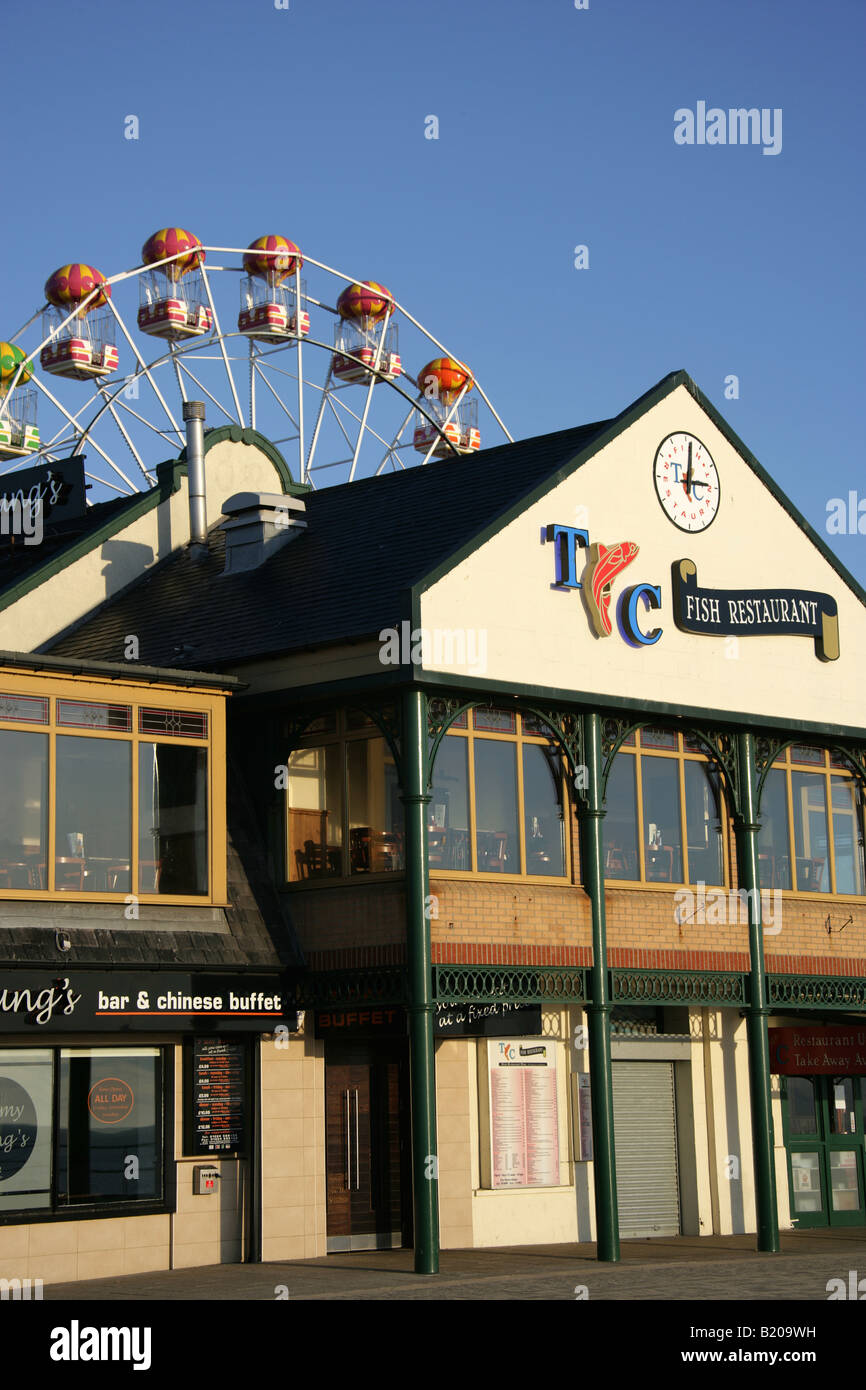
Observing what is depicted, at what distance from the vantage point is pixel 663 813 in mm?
25859

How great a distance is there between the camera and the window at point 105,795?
21391mm

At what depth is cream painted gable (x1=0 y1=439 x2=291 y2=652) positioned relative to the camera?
89.7 feet

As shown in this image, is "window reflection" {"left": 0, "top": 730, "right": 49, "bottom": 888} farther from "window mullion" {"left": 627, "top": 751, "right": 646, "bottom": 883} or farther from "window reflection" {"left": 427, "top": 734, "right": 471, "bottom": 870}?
"window mullion" {"left": 627, "top": 751, "right": 646, "bottom": 883}

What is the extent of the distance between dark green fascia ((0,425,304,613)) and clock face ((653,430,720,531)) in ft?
22.7

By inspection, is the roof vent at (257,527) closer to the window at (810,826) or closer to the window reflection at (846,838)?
the window at (810,826)

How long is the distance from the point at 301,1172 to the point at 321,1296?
4141 mm

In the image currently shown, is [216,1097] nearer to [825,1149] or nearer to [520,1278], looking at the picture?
[520,1278]

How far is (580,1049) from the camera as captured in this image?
1073 inches

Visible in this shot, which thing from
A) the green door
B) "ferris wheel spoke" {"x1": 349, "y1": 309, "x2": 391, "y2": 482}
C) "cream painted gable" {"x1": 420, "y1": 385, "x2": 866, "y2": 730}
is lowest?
the green door

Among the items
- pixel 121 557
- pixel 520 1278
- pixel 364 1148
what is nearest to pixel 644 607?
pixel 364 1148

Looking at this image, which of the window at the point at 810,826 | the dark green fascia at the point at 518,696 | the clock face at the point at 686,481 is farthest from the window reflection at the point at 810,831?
the clock face at the point at 686,481

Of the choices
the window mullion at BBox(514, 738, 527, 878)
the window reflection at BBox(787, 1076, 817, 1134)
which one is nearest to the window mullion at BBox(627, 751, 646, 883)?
the window mullion at BBox(514, 738, 527, 878)
